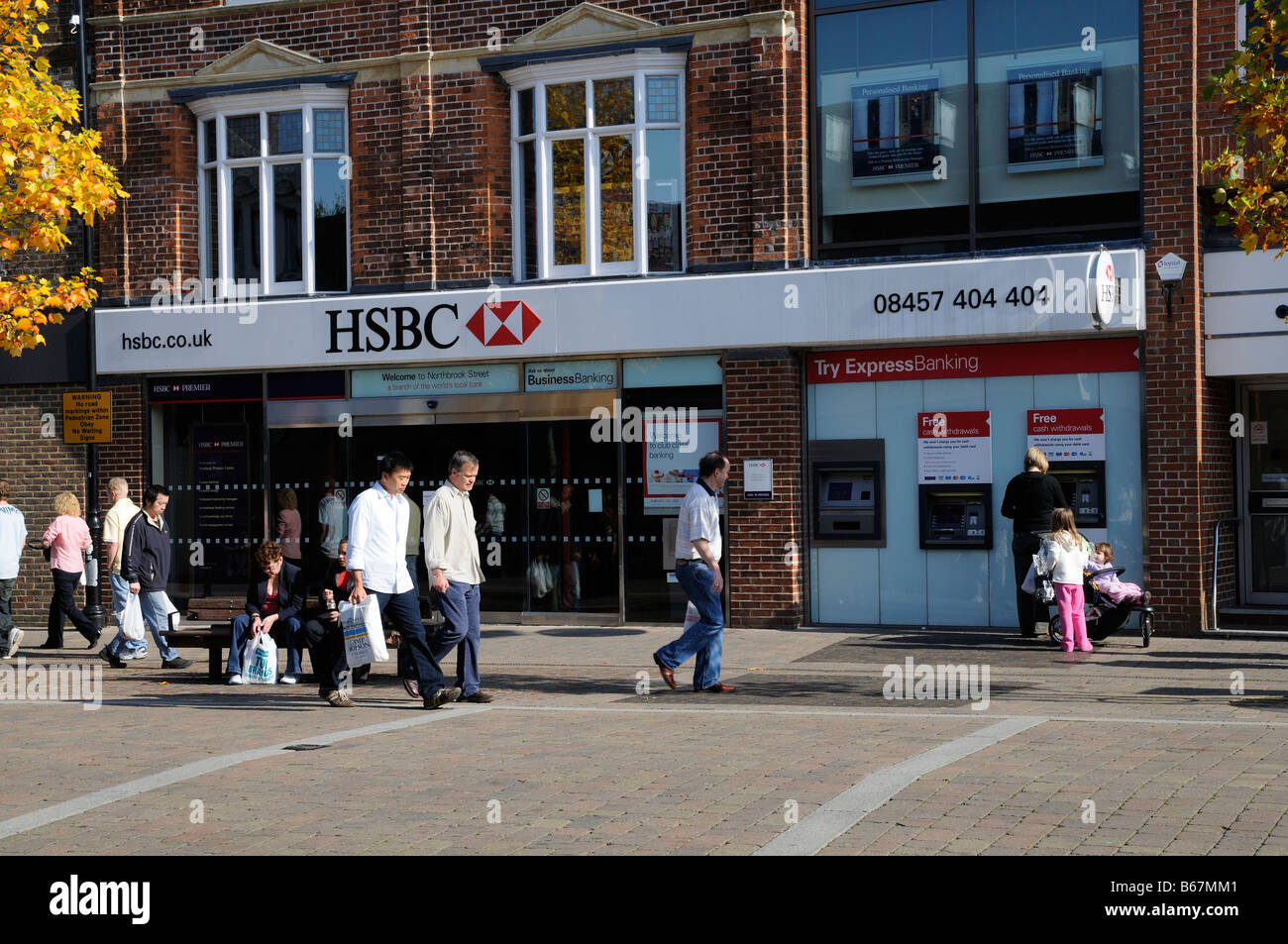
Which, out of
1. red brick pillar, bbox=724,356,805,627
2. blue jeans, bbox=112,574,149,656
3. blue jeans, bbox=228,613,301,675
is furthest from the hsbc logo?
blue jeans, bbox=228,613,301,675

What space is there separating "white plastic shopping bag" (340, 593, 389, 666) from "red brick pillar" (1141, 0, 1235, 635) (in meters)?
8.23

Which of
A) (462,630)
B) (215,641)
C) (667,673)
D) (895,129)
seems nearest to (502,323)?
(895,129)

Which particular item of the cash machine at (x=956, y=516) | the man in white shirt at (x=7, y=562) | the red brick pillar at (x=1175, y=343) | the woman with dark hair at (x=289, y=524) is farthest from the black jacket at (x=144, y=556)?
the red brick pillar at (x=1175, y=343)

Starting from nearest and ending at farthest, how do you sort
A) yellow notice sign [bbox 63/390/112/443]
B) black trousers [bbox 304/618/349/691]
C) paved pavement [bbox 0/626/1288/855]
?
paved pavement [bbox 0/626/1288/855] → black trousers [bbox 304/618/349/691] → yellow notice sign [bbox 63/390/112/443]

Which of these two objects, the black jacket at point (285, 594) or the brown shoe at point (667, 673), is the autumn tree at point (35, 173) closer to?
the black jacket at point (285, 594)

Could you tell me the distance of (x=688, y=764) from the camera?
330 inches

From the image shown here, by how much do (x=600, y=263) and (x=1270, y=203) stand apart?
798 centimetres

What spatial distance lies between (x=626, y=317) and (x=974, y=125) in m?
4.28

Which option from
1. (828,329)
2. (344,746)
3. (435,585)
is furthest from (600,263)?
(344,746)

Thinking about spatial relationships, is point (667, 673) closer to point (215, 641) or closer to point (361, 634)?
point (361, 634)

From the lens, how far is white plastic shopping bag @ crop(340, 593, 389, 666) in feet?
35.1

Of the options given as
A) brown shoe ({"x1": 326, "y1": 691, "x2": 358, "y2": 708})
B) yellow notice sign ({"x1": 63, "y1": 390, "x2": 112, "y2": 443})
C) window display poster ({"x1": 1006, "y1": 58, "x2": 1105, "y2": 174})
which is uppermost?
window display poster ({"x1": 1006, "y1": 58, "x2": 1105, "y2": 174})

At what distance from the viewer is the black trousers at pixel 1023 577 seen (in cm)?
1478

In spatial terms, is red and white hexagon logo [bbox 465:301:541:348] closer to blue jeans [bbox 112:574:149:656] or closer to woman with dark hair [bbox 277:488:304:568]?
woman with dark hair [bbox 277:488:304:568]
